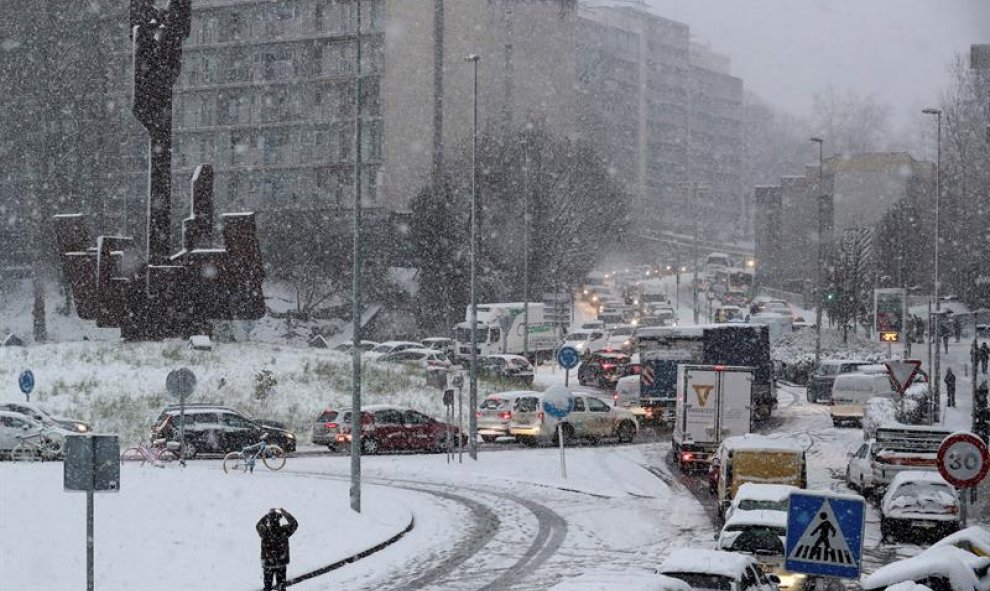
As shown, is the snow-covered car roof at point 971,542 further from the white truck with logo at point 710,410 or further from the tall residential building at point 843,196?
the tall residential building at point 843,196

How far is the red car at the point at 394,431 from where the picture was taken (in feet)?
128

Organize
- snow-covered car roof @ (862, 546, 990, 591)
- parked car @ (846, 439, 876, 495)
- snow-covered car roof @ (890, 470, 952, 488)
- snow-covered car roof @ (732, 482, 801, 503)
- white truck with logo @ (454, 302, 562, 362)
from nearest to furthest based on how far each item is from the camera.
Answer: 1. snow-covered car roof @ (862, 546, 990, 591)
2. snow-covered car roof @ (732, 482, 801, 503)
3. snow-covered car roof @ (890, 470, 952, 488)
4. parked car @ (846, 439, 876, 495)
5. white truck with logo @ (454, 302, 562, 362)

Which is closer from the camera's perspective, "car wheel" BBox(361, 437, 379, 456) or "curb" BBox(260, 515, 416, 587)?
"curb" BBox(260, 515, 416, 587)

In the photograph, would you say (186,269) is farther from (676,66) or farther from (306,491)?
(676,66)

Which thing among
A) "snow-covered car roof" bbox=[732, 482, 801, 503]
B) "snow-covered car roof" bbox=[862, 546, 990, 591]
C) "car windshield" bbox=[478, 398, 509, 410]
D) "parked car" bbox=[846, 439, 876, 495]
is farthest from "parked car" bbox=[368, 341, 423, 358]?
"snow-covered car roof" bbox=[862, 546, 990, 591]

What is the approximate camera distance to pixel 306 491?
2712 cm

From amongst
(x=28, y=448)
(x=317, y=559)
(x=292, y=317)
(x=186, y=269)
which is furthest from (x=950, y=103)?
(x=317, y=559)

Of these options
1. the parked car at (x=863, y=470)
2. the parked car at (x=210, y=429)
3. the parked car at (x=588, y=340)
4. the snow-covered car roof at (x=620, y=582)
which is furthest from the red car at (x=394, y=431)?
the parked car at (x=588, y=340)

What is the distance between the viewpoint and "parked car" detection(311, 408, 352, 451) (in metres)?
39.0

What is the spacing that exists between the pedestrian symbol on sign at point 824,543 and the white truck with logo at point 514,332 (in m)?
53.9

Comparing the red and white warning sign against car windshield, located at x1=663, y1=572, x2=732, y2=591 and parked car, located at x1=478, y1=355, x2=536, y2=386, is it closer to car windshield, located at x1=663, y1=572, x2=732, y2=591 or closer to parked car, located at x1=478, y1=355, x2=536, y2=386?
car windshield, located at x1=663, y1=572, x2=732, y2=591

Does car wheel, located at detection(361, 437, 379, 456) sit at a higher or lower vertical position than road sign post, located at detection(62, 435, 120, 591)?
lower

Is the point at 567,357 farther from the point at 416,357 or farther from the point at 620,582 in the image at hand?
the point at 620,582

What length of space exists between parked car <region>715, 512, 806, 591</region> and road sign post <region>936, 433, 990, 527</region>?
2.30 m
